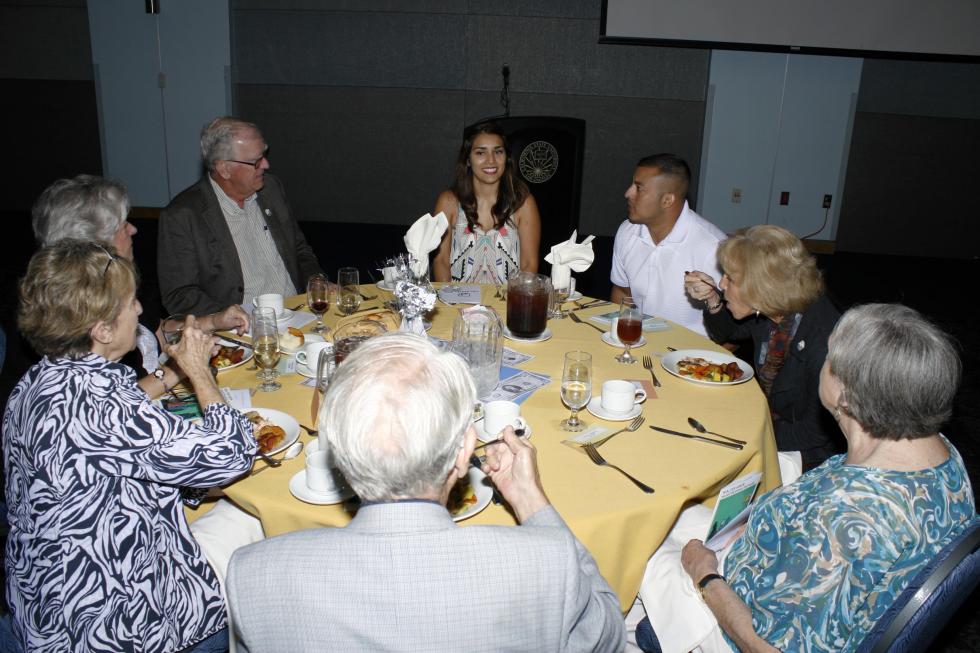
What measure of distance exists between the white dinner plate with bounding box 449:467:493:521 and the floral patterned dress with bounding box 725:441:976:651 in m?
0.61

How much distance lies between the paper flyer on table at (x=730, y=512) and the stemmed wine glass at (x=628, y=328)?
72cm

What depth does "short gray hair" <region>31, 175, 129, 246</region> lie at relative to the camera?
2389 mm

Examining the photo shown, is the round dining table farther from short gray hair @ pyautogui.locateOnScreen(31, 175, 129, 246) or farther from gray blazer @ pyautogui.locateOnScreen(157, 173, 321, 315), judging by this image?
gray blazer @ pyautogui.locateOnScreen(157, 173, 321, 315)

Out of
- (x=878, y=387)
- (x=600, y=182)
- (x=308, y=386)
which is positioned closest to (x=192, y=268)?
(x=308, y=386)

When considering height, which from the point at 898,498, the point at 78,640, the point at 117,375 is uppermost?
the point at 117,375

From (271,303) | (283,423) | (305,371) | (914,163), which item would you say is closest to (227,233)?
(271,303)

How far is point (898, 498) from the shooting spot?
1.39 metres

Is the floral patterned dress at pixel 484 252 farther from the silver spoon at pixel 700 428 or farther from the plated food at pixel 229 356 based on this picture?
the silver spoon at pixel 700 428

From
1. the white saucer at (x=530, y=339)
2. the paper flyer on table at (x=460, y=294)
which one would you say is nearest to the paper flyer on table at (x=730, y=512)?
the white saucer at (x=530, y=339)

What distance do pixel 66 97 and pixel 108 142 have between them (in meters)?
0.62

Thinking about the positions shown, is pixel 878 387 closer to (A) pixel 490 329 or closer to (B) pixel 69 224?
(A) pixel 490 329

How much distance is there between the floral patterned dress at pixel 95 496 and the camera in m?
1.44

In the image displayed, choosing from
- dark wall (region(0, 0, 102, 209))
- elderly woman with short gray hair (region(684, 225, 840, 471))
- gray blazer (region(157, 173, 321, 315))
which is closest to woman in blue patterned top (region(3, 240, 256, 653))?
gray blazer (region(157, 173, 321, 315))

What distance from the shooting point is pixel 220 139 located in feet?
10.7
